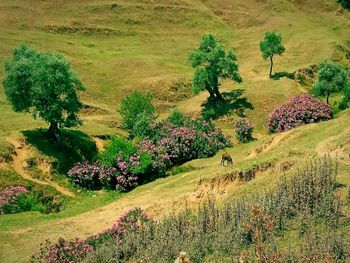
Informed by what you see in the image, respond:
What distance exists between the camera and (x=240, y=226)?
20.1 meters

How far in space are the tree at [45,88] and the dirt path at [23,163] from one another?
9.92 ft

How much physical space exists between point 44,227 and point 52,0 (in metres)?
72.0

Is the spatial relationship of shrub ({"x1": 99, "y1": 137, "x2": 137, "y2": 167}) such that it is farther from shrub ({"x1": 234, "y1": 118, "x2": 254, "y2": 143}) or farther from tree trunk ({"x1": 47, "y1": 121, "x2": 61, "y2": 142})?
shrub ({"x1": 234, "y1": 118, "x2": 254, "y2": 143})

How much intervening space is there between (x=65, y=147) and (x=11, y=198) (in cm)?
1061


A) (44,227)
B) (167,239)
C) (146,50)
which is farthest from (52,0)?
(167,239)

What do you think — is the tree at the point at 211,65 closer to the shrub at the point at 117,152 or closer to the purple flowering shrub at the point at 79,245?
the shrub at the point at 117,152

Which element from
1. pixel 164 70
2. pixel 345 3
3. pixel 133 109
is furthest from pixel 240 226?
pixel 345 3

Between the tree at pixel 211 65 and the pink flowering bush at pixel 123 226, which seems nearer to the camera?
the pink flowering bush at pixel 123 226

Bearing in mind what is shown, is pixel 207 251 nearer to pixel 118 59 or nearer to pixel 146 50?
pixel 118 59

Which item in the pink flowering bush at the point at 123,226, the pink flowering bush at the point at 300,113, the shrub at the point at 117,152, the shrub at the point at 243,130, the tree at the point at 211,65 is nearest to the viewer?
the pink flowering bush at the point at 123,226

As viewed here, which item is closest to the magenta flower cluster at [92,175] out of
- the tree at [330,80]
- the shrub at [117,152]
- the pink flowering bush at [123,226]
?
the shrub at [117,152]

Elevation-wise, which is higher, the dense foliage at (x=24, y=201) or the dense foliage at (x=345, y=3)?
the dense foliage at (x=345, y=3)

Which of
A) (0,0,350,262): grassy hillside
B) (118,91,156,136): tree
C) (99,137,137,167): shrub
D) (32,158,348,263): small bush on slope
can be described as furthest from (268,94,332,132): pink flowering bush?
(32,158,348,263): small bush on slope

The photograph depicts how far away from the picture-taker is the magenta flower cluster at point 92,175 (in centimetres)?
4181
